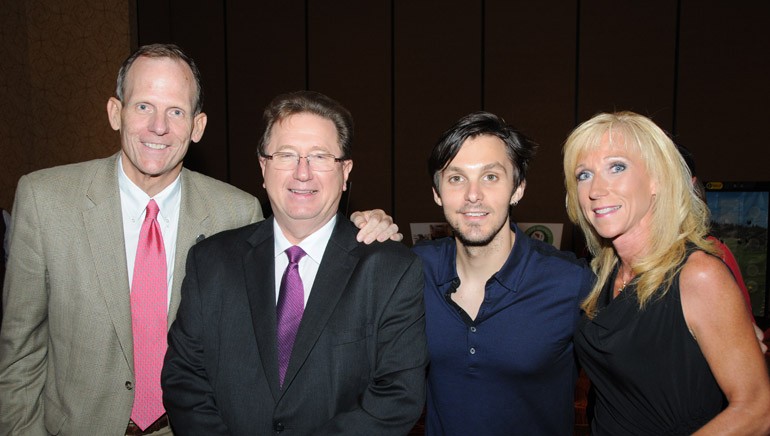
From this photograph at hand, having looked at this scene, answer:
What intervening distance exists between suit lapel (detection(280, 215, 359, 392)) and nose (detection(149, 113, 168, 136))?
0.72m

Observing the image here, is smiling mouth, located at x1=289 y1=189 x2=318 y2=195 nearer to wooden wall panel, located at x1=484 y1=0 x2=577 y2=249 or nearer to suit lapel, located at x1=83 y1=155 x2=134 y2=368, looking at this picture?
suit lapel, located at x1=83 y1=155 x2=134 y2=368

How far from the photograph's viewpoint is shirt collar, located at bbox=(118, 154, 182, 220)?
179 cm

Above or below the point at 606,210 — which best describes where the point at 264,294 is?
below

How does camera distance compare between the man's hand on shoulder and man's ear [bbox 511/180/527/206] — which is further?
man's ear [bbox 511/180/527/206]

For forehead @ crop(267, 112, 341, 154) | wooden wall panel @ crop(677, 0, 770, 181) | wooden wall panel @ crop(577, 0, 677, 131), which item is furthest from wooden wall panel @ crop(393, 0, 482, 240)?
forehead @ crop(267, 112, 341, 154)

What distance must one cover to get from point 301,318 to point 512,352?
2.67 feet

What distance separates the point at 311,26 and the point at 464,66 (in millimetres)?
1918

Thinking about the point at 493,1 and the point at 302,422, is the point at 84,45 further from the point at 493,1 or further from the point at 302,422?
the point at 302,422

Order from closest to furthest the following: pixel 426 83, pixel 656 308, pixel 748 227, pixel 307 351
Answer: pixel 307 351 → pixel 656 308 → pixel 748 227 → pixel 426 83

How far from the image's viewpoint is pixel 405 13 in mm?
5633

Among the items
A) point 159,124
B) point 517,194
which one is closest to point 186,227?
point 159,124

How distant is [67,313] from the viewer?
1652 mm

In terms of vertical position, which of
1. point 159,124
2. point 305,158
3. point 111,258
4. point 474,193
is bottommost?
point 111,258

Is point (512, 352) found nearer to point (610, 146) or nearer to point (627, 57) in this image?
point (610, 146)
